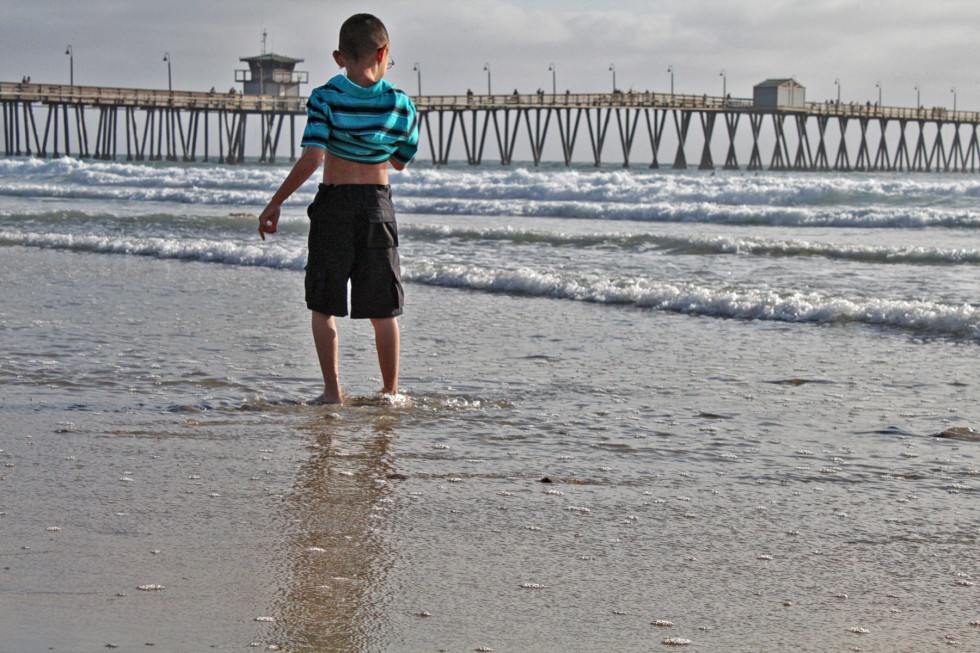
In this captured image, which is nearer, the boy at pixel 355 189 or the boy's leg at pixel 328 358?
the boy at pixel 355 189

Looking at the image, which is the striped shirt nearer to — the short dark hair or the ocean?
the short dark hair

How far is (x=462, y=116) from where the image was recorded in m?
59.1

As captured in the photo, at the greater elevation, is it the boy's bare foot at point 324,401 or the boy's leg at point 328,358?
the boy's leg at point 328,358

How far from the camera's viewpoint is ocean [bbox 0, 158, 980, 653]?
2.33 m

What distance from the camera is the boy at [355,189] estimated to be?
172 inches

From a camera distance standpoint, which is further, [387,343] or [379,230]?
[387,343]

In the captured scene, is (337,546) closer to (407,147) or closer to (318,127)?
(318,127)

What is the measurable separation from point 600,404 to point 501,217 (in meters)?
15.7

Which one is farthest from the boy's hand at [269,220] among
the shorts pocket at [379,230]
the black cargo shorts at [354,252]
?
the shorts pocket at [379,230]

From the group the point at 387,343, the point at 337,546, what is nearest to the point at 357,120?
the point at 387,343

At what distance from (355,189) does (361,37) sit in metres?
0.52

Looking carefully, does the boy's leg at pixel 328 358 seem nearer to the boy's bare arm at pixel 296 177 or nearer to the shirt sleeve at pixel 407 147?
the boy's bare arm at pixel 296 177

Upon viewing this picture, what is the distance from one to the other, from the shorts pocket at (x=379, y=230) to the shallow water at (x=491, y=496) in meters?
0.57

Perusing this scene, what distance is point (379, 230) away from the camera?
14.8 feet
